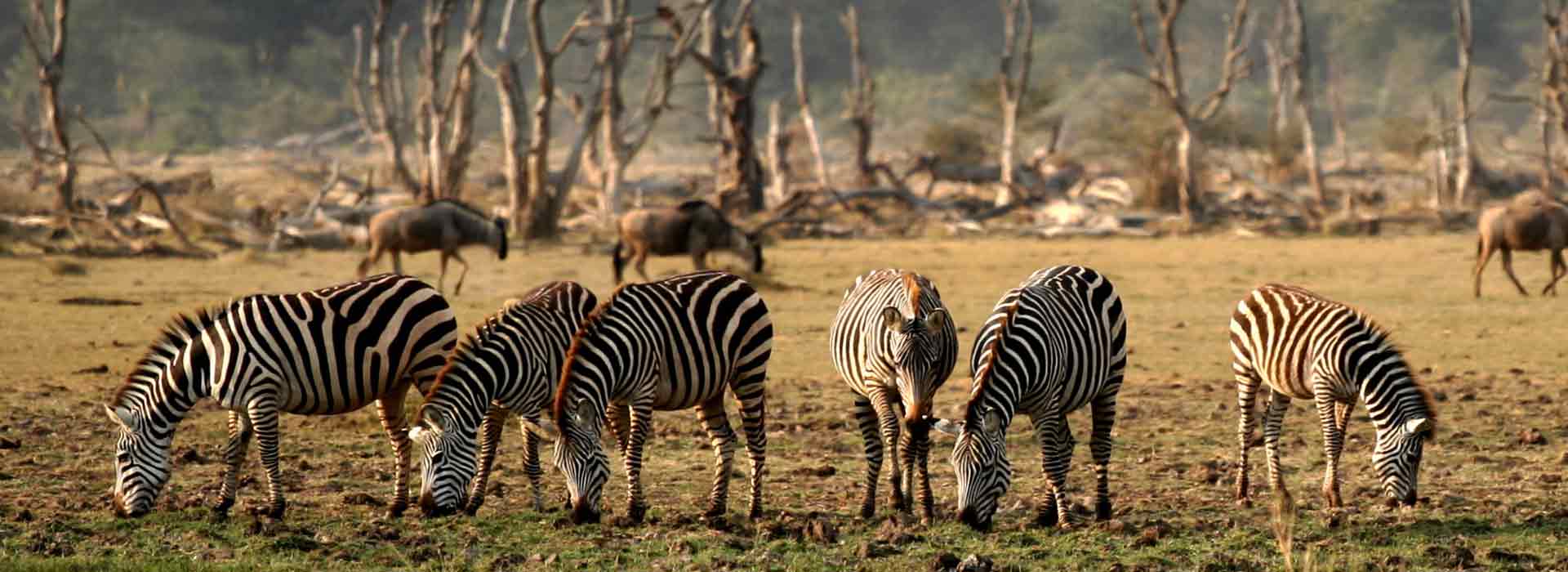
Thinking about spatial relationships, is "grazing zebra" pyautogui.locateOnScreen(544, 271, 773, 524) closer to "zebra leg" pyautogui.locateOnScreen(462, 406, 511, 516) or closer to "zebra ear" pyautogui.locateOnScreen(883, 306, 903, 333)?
"zebra leg" pyautogui.locateOnScreen(462, 406, 511, 516)

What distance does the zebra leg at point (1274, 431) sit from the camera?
29.4ft

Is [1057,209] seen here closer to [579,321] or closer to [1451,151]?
[1451,151]

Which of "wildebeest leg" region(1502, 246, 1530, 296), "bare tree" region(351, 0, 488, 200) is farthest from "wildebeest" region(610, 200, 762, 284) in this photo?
"bare tree" region(351, 0, 488, 200)

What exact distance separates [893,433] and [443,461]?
7.19ft

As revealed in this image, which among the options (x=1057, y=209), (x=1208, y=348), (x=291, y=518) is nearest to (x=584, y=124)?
(x=1057, y=209)

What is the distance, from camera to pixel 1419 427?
321 inches

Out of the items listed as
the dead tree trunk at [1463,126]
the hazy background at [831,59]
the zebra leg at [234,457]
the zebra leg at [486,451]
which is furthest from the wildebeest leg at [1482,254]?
the hazy background at [831,59]

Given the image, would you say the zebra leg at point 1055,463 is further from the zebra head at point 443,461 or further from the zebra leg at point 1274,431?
the zebra head at point 443,461

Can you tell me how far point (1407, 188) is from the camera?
44312mm

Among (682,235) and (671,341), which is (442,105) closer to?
(682,235)

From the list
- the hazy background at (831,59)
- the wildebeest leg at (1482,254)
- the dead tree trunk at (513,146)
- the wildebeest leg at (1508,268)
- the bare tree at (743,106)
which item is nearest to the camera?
the wildebeest leg at (1508,268)

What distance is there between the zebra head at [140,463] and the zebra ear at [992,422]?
144 inches

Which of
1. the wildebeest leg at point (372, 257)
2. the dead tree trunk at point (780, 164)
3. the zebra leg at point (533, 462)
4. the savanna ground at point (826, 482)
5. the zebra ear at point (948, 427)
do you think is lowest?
the savanna ground at point (826, 482)

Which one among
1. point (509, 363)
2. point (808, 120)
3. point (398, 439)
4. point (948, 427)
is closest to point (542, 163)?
point (808, 120)
